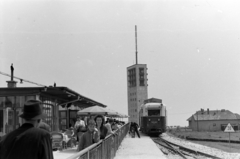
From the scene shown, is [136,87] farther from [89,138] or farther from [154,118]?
[89,138]

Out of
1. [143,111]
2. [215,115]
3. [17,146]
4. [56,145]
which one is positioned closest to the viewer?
[17,146]

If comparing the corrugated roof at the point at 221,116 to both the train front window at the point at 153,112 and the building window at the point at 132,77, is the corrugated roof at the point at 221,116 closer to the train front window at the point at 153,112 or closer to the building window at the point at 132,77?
the building window at the point at 132,77

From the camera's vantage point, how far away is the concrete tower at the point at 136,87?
10441 cm

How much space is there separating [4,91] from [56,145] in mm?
4449

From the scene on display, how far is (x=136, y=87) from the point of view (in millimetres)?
105438

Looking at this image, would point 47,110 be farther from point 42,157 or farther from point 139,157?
point 42,157

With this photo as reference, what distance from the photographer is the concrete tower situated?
104m

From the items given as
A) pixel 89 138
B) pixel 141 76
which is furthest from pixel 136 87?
pixel 89 138

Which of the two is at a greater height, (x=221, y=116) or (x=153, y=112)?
(x=153, y=112)

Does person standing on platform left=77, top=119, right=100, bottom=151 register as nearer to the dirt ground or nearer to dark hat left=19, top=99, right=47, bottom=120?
dark hat left=19, top=99, right=47, bottom=120

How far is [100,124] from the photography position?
29.3ft

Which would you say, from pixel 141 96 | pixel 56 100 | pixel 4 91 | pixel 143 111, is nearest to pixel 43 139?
pixel 4 91

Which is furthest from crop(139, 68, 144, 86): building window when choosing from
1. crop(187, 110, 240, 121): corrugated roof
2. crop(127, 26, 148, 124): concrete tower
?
crop(187, 110, 240, 121): corrugated roof

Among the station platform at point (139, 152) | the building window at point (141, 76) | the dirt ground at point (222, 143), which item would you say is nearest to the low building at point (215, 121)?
the building window at point (141, 76)
